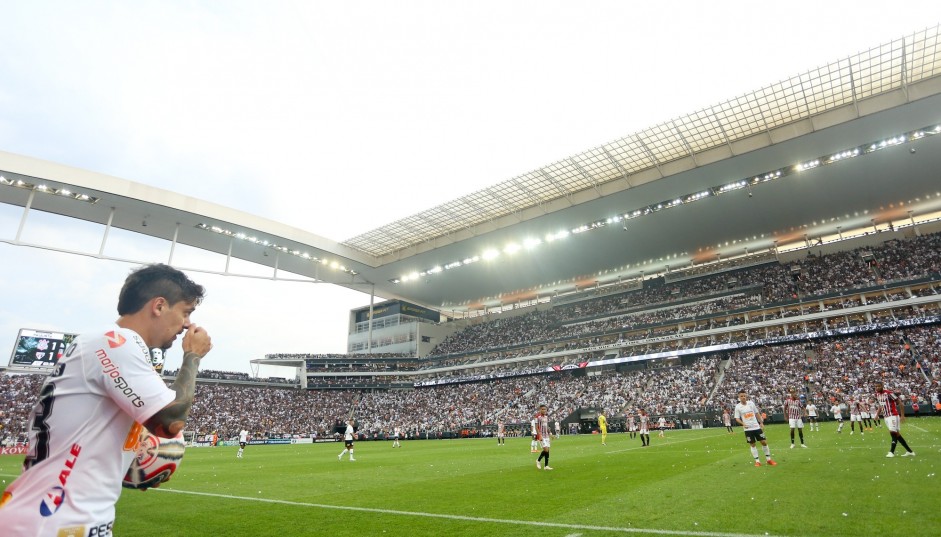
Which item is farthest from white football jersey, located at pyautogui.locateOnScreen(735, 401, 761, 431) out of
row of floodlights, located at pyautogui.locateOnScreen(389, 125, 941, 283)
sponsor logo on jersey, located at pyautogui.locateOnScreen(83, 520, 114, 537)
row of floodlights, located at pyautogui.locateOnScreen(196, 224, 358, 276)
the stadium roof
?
row of floodlights, located at pyautogui.locateOnScreen(196, 224, 358, 276)

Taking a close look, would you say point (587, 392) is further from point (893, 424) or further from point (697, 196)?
point (893, 424)

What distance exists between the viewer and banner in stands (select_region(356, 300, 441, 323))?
77500 millimetres

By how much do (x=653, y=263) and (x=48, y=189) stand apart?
60.5m

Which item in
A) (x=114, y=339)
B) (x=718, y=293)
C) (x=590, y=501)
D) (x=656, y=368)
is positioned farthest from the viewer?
(x=718, y=293)

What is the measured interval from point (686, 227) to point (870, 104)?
1968 centimetres

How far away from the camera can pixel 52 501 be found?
78.8 inches

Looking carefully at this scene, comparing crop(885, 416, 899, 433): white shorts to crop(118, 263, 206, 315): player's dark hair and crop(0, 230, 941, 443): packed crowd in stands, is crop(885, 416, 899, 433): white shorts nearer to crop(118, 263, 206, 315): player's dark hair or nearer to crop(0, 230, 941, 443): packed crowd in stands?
crop(118, 263, 206, 315): player's dark hair

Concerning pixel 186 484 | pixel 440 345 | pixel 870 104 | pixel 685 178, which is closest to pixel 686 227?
pixel 685 178

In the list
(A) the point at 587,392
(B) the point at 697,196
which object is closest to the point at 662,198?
(B) the point at 697,196

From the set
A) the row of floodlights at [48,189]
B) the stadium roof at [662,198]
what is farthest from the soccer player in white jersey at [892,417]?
the row of floodlights at [48,189]

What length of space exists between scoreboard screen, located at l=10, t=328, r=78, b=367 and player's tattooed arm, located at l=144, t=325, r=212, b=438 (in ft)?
172

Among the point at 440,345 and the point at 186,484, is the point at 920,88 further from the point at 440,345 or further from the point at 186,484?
the point at 440,345

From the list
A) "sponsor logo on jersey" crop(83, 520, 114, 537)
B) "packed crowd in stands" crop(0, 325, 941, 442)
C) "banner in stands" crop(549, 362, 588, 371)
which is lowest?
"sponsor logo on jersey" crop(83, 520, 114, 537)

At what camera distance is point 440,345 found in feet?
255
